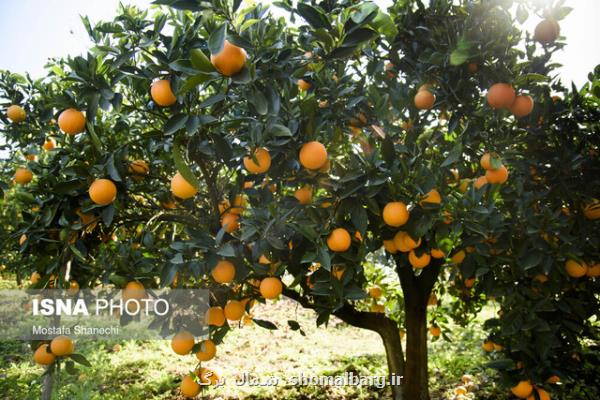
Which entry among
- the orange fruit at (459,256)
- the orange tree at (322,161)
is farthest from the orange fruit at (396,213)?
the orange fruit at (459,256)

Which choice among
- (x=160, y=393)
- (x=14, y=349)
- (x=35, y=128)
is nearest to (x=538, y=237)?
(x=35, y=128)

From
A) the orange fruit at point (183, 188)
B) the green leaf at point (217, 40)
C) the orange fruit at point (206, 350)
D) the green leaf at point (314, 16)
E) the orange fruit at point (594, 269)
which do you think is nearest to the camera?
the green leaf at point (217, 40)

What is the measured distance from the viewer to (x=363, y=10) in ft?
3.84

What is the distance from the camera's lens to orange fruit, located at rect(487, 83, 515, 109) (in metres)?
1.70

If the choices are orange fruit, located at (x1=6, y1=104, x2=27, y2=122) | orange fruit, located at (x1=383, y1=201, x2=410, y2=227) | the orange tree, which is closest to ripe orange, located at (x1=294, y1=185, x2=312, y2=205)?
the orange tree

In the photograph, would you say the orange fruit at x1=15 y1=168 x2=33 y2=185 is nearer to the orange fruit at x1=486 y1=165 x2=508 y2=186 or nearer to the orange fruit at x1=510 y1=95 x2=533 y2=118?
the orange fruit at x1=486 y1=165 x2=508 y2=186

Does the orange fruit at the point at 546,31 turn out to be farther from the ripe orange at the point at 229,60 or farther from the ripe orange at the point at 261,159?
the ripe orange at the point at 229,60

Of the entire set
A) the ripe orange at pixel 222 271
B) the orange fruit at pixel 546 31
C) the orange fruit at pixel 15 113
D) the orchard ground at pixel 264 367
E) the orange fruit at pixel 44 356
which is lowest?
the orchard ground at pixel 264 367

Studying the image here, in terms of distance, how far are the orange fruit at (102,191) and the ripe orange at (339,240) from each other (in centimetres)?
81

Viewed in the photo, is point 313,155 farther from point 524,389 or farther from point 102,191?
point 524,389

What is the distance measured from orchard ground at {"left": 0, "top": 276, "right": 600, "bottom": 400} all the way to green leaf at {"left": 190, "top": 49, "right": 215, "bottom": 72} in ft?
8.03

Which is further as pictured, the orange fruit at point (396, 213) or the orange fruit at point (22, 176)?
the orange fruit at point (22, 176)

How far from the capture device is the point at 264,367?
4.43 meters

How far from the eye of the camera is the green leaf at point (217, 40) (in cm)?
103
